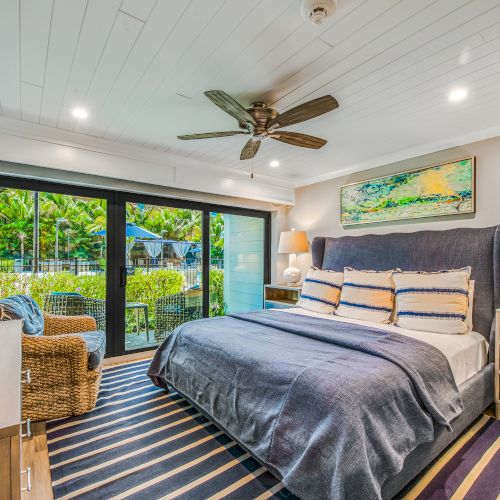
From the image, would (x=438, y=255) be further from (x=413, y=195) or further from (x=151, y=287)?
(x=151, y=287)

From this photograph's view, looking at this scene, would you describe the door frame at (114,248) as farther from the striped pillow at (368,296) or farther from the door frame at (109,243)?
the striped pillow at (368,296)

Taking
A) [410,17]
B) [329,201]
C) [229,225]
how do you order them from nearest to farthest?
1. [410,17]
2. [329,201]
3. [229,225]

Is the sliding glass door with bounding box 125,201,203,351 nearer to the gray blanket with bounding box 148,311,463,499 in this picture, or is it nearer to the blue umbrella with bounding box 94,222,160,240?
the blue umbrella with bounding box 94,222,160,240

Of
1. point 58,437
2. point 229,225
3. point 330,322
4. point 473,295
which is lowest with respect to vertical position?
point 58,437

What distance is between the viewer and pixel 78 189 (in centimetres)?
348

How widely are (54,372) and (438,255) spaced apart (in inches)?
137

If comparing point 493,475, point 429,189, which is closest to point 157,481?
point 493,475

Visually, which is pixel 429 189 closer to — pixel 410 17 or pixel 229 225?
pixel 410 17

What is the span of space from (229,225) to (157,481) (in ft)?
11.8

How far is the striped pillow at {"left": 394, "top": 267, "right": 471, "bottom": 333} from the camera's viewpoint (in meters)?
2.56

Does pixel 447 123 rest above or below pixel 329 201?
above

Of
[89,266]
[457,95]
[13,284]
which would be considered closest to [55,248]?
[89,266]

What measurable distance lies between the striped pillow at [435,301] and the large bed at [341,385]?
4.9 inches

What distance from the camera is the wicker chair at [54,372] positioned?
235 centimetres
